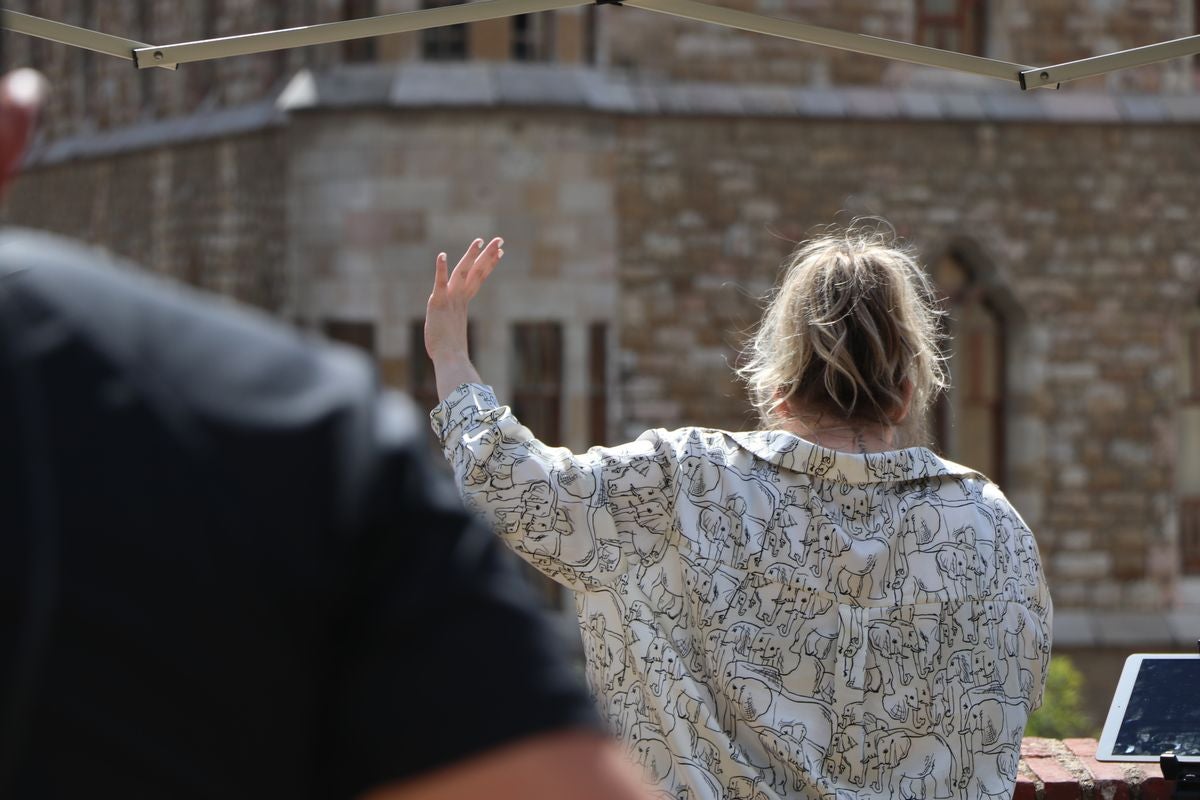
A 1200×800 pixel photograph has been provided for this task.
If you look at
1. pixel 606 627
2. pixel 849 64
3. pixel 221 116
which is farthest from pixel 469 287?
pixel 221 116

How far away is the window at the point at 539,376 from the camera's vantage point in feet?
41.0

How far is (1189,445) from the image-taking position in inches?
559

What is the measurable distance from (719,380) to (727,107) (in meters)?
1.90

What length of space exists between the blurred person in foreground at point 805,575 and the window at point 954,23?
11.3 metres

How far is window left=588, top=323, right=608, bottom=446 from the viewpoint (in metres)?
12.6

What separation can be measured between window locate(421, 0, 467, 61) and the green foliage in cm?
563

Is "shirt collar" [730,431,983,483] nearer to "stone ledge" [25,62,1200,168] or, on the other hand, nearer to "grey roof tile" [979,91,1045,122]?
"stone ledge" [25,62,1200,168]

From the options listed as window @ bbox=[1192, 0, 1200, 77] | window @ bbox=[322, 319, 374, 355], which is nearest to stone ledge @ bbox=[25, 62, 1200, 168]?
window @ bbox=[1192, 0, 1200, 77]

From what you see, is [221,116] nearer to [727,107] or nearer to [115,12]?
[115,12]

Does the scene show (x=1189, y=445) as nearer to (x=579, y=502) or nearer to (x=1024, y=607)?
(x=1024, y=607)

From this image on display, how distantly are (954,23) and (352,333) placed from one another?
5052mm

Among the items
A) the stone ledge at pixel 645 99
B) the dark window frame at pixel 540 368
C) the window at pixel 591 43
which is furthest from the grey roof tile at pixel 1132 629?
the window at pixel 591 43

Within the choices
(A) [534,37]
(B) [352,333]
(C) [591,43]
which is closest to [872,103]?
(C) [591,43]

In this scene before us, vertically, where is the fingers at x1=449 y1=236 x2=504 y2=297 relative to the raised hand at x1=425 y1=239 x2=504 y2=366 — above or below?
above
